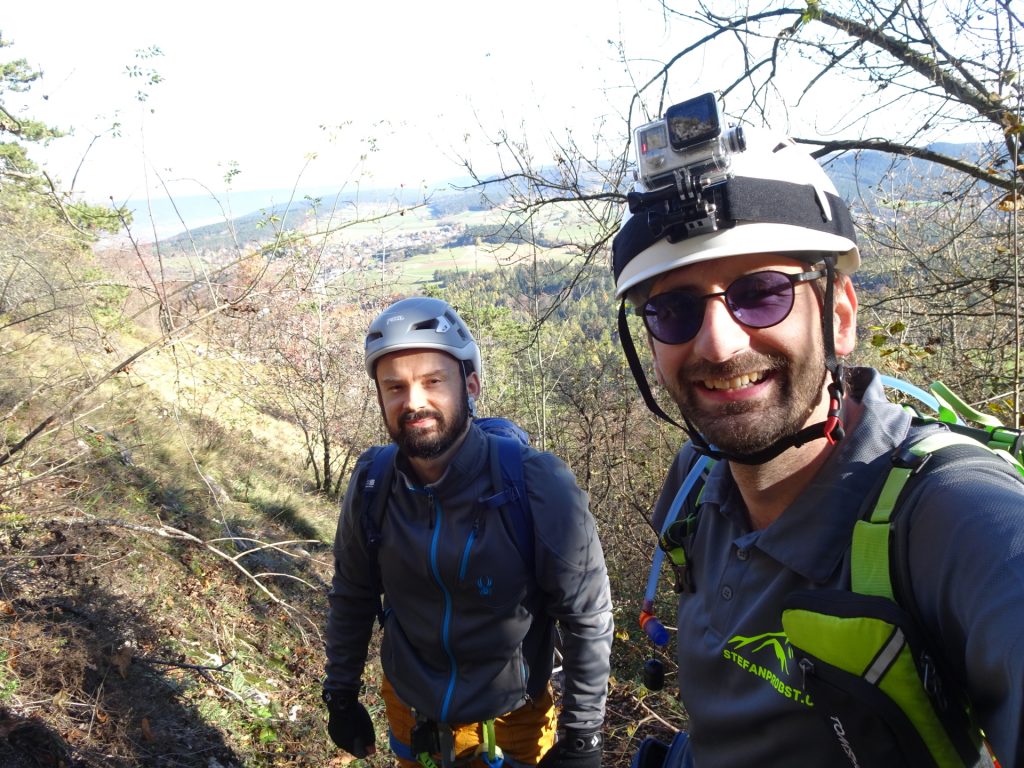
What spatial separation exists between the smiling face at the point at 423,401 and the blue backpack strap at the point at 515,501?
0.80 ft

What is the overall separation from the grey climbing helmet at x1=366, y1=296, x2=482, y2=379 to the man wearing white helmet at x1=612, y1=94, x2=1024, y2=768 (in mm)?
1241

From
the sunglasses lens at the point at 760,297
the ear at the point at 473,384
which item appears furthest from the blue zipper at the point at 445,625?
the sunglasses lens at the point at 760,297

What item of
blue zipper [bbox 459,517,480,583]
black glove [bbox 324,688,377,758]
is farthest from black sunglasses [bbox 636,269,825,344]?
black glove [bbox 324,688,377,758]

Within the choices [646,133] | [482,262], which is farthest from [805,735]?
[482,262]

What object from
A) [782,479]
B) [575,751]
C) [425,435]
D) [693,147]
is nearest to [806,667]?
[782,479]

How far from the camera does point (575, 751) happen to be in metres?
2.29

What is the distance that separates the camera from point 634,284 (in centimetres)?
145

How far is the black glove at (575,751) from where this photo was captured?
2.28 metres

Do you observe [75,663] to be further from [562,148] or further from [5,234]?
[562,148]

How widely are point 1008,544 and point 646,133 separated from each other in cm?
109

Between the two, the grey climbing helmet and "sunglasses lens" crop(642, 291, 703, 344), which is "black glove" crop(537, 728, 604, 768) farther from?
"sunglasses lens" crop(642, 291, 703, 344)

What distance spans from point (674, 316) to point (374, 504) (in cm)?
163

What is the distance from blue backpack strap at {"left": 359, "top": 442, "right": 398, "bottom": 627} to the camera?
99.5 inches

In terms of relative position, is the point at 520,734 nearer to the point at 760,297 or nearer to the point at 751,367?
the point at 751,367
